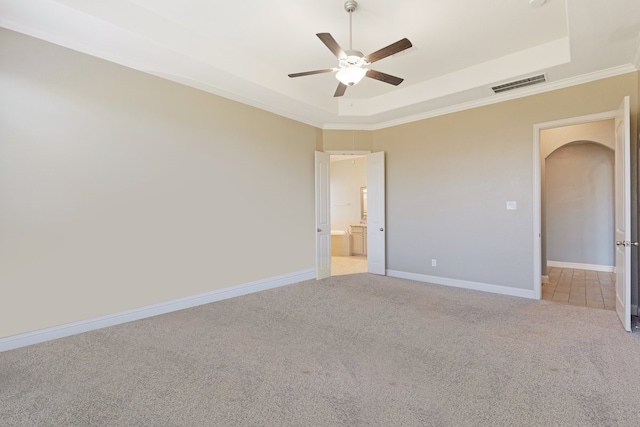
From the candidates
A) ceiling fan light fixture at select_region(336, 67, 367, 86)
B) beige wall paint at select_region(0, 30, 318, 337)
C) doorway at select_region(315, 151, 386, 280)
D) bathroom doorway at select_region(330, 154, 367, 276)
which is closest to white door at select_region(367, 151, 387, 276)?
doorway at select_region(315, 151, 386, 280)

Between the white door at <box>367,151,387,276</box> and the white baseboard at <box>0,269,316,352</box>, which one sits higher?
the white door at <box>367,151,387,276</box>

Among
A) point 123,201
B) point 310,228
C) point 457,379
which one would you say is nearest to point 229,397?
point 457,379

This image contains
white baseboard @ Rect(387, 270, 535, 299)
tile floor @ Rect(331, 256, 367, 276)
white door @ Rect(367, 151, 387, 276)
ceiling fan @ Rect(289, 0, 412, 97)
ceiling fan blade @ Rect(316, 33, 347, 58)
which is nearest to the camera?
ceiling fan blade @ Rect(316, 33, 347, 58)

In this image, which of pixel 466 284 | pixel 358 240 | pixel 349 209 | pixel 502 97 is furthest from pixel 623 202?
pixel 349 209

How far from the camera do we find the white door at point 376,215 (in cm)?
568

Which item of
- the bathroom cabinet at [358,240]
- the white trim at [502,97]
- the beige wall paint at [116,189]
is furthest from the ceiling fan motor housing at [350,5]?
the bathroom cabinet at [358,240]

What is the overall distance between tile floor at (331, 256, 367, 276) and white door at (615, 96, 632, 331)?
147 inches

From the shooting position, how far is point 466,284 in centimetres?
477

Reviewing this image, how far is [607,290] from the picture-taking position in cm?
455

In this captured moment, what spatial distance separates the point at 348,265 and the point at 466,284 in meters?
2.72

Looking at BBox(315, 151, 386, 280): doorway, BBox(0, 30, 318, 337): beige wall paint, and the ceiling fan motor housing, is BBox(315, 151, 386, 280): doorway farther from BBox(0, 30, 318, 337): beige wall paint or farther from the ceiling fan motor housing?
the ceiling fan motor housing

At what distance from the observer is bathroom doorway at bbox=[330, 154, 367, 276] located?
8.35 m

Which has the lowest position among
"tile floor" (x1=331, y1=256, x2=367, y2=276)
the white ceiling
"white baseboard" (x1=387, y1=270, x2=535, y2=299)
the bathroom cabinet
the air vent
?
"tile floor" (x1=331, y1=256, x2=367, y2=276)

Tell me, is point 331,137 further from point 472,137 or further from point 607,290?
point 607,290
